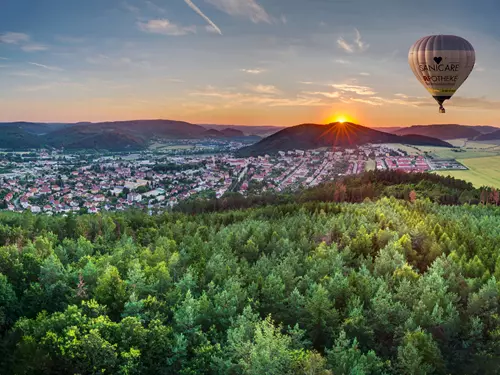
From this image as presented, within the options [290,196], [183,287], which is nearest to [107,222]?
[183,287]

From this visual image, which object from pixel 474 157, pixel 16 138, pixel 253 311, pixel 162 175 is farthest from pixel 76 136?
pixel 253 311

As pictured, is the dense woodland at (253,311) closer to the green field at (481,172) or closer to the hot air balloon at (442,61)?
the hot air balloon at (442,61)

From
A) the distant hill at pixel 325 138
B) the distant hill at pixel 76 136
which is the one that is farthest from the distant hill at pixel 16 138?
the distant hill at pixel 325 138

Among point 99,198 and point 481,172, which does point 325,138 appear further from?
point 99,198

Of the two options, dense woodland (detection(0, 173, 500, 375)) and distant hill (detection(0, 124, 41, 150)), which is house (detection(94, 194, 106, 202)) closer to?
dense woodland (detection(0, 173, 500, 375))

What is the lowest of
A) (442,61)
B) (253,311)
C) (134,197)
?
(134,197)

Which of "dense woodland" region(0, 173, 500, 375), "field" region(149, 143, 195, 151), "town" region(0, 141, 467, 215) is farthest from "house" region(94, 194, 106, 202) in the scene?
"field" region(149, 143, 195, 151)
